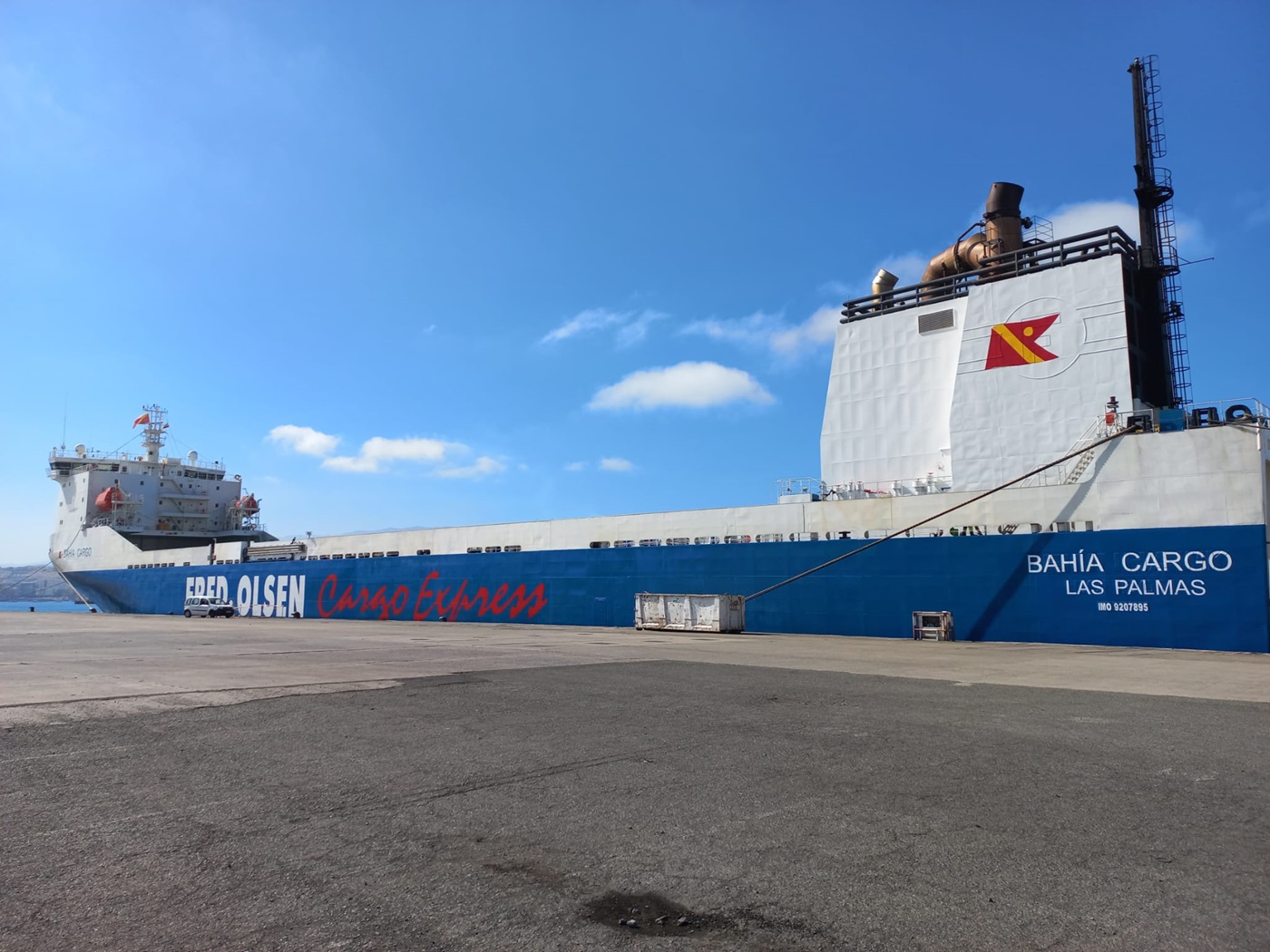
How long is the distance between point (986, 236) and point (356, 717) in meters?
24.1

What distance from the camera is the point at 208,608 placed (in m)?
36.1

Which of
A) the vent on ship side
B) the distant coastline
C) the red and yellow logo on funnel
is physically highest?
the vent on ship side

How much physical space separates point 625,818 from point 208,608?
122ft

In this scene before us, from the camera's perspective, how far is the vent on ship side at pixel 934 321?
80.1 feet

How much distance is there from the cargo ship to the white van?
36.9ft

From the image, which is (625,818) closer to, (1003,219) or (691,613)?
(691,613)

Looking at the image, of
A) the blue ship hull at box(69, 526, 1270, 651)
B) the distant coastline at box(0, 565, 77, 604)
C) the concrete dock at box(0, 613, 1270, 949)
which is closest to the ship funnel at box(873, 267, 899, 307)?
the blue ship hull at box(69, 526, 1270, 651)

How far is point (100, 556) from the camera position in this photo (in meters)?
44.8

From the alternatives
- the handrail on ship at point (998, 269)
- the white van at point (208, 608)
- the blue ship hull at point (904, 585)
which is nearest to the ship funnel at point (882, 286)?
the handrail on ship at point (998, 269)

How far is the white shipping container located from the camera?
76.2 ft

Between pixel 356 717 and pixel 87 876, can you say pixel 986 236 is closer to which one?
pixel 356 717

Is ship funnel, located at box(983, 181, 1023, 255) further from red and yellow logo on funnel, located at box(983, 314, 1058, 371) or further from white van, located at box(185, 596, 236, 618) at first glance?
white van, located at box(185, 596, 236, 618)

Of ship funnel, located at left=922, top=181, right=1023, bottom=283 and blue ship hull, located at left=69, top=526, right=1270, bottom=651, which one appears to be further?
ship funnel, located at left=922, top=181, right=1023, bottom=283

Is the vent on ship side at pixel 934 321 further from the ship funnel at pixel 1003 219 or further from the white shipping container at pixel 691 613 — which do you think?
the white shipping container at pixel 691 613
